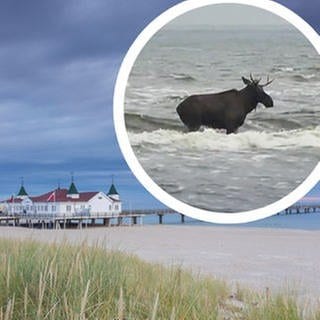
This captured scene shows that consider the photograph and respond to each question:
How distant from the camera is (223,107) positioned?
5473 millimetres

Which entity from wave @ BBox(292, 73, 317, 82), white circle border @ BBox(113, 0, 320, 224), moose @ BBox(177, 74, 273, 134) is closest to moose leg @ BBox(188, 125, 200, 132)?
moose @ BBox(177, 74, 273, 134)

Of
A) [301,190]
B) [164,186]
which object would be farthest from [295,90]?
[164,186]

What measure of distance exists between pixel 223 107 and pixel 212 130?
237 millimetres

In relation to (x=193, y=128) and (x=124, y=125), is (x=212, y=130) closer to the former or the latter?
(x=193, y=128)

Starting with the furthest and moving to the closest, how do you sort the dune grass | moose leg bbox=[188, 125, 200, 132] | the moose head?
moose leg bbox=[188, 125, 200, 132] < the moose head < the dune grass

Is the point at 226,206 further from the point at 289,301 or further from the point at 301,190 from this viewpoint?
the point at 289,301

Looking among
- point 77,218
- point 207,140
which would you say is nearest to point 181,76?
point 207,140

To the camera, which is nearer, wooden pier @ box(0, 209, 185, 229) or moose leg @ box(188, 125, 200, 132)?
moose leg @ box(188, 125, 200, 132)

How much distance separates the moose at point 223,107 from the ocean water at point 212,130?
59mm

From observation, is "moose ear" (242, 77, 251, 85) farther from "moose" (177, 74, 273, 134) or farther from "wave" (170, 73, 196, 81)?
"wave" (170, 73, 196, 81)

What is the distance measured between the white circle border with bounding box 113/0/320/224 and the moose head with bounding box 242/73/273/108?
1.95 ft

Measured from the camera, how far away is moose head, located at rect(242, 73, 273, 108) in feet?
17.6

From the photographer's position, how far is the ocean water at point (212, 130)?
→ 18.1 ft

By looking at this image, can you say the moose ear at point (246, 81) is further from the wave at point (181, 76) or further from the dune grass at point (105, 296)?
the dune grass at point (105, 296)
